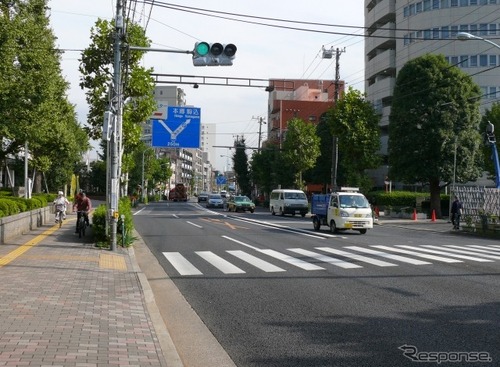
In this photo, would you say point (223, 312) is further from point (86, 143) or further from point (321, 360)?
point (86, 143)

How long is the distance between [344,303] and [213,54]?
7.79 metres

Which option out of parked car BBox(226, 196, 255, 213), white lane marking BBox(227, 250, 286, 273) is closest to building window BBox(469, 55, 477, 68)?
parked car BBox(226, 196, 255, 213)

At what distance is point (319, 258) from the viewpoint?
1564 cm

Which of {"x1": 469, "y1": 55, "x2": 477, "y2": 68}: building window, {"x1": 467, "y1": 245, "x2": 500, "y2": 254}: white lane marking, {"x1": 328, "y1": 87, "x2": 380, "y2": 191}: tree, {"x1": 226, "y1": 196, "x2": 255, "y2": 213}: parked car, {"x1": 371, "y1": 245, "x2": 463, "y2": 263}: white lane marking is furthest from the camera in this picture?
{"x1": 469, "y1": 55, "x2": 477, "y2": 68}: building window

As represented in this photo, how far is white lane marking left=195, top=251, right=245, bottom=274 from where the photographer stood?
13.2 meters

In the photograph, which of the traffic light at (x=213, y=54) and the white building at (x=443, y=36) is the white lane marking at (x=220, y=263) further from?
the white building at (x=443, y=36)

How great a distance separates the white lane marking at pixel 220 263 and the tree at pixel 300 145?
43767 millimetres

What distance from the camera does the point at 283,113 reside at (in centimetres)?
9925

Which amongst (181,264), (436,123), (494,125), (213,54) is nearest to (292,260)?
(181,264)

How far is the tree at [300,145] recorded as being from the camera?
60438 mm

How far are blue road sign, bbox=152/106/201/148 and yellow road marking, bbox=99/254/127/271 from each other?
17564 mm

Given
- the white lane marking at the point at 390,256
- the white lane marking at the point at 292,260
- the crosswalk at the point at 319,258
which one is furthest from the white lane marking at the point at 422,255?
the white lane marking at the point at 292,260

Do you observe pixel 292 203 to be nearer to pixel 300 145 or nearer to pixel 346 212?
pixel 300 145

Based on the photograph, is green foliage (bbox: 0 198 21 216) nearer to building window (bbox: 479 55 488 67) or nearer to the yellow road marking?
the yellow road marking
